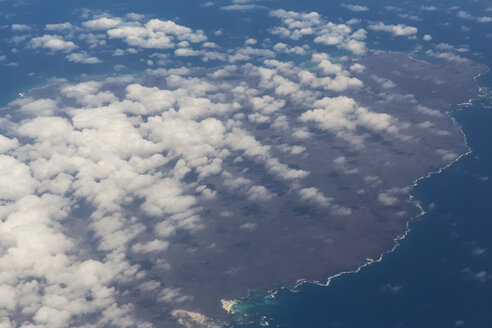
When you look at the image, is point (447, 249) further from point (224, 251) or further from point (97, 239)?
point (97, 239)

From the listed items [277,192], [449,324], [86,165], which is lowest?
[449,324]

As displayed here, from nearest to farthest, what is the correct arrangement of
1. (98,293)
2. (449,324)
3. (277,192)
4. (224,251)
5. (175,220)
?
(449,324) → (98,293) → (224,251) → (175,220) → (277,192)

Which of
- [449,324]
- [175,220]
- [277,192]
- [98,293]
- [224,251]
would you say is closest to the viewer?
[449,324]

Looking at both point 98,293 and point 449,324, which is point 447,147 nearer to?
point 449,324

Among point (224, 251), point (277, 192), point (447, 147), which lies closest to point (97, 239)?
point (224, 251)

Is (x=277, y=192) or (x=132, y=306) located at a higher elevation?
(x=277, y=192)

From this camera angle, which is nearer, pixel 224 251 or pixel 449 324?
pixel 449 324

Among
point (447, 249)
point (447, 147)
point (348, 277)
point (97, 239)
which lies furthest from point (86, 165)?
point (447, 147)
